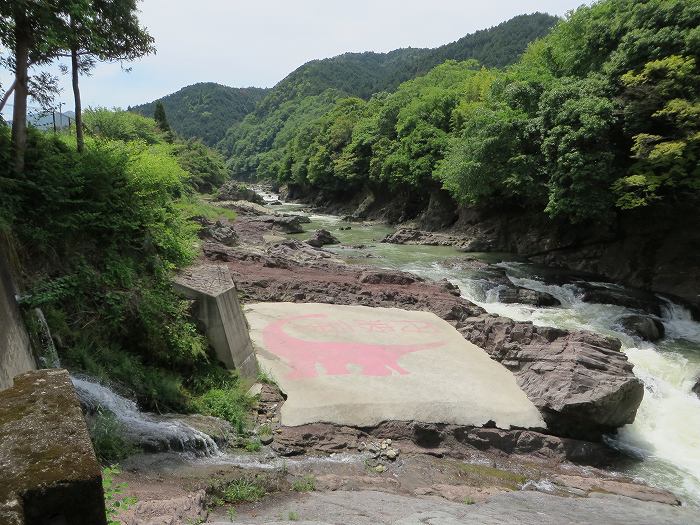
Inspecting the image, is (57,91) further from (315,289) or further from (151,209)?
(315,289)

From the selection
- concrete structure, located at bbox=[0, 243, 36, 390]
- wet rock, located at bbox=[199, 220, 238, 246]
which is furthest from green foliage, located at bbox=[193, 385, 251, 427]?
wet rock, located at bbox=[199, 220, 238, 246]

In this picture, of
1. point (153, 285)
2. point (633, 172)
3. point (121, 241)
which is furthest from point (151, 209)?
point (633, 172)

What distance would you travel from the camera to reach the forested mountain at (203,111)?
577 ft

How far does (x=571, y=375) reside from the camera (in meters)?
11.0

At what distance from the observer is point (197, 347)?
34.0ft

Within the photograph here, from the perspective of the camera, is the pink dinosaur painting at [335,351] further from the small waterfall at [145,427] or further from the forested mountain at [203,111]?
the forested mountain at [203,111]

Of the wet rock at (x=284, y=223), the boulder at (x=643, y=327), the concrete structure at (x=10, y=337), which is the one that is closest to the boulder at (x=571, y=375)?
the boulder at (x=643, y=327)

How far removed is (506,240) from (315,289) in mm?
17290

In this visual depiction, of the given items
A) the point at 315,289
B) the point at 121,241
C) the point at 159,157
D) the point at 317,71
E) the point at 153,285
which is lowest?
the point at 315,289

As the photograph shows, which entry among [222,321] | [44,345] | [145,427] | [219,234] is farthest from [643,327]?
[219,234]

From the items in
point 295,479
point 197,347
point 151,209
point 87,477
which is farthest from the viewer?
point 151,209

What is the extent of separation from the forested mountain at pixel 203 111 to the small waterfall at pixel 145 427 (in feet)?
572

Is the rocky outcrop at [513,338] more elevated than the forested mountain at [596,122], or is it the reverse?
the forested mountain at [596,122]

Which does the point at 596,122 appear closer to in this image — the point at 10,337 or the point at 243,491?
the point at 243,491
